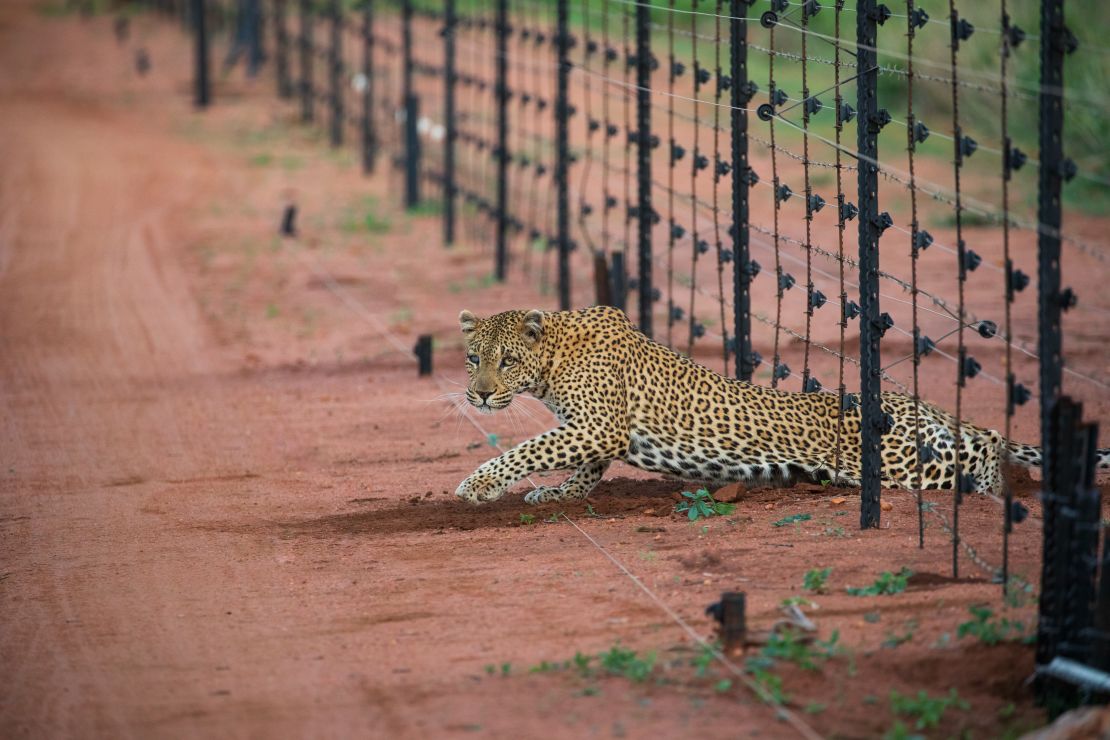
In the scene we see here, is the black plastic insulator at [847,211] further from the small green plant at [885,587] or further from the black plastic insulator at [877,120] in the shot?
the small green plant at [885,587]

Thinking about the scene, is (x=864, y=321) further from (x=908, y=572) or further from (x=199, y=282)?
(x=199, y=282)

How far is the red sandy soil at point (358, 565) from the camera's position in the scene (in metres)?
6.50

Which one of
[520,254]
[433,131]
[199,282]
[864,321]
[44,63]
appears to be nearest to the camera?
[864,321]

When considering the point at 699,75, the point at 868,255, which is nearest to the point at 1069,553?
the point at 868,255

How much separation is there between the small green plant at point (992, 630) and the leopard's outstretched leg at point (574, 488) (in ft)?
10.8

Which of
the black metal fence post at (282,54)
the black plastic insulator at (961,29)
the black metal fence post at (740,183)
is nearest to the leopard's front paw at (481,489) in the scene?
the black metal fence post at (740,183)

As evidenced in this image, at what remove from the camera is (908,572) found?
7.74 metres

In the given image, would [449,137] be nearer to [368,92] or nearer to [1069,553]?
[368,92]

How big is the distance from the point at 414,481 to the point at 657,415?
6.39 feet

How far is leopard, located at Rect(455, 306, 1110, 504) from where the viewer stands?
31.0 feet

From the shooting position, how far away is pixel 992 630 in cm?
679

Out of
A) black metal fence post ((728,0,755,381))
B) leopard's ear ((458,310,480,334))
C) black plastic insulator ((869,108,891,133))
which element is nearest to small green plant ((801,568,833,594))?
black plastic insulator ((869,108,891,133))

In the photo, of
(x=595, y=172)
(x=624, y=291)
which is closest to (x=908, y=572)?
(x=624, y=291)

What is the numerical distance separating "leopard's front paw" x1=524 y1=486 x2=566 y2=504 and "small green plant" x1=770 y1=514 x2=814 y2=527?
1.49m
